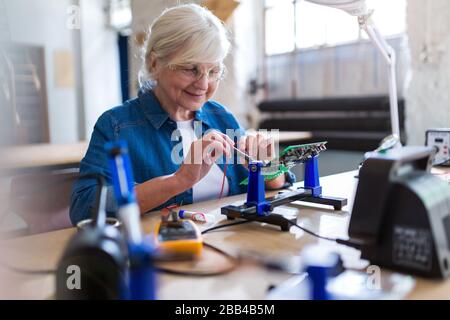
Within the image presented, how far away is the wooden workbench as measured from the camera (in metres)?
0.52

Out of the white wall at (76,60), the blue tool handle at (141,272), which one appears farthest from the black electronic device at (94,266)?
the white wall at (76,60)

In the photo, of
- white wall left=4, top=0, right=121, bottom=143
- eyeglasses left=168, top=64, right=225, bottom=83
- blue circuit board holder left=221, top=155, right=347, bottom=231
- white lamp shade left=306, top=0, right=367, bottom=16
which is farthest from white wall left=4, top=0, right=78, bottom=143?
blue circuit board holder left=221, top=155, right=347, bottom=231

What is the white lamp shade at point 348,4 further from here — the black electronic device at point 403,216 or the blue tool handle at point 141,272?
the blue tool handle at point 141,272

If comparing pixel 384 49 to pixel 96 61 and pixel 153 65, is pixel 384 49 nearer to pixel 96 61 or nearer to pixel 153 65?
pixel 153 65

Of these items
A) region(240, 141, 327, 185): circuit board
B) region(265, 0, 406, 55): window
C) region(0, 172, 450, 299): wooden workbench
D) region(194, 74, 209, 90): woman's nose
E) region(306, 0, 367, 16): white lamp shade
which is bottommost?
region(0, 172, 450, 299): wooden workbench

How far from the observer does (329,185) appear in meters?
1.22

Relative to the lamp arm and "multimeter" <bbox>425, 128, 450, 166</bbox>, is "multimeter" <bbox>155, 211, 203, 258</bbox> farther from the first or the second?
"multimeter" <bbox>425, 128, 450, 166</bbox>

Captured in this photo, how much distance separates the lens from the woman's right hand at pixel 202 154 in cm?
85

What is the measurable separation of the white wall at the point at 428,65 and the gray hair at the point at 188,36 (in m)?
1.44
